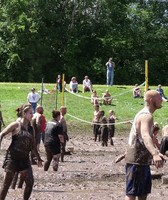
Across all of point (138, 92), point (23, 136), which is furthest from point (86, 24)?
point (23, 136)

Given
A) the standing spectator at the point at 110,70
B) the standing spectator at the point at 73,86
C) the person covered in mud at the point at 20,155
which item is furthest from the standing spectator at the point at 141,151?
the standing spectator at the point at 110,70

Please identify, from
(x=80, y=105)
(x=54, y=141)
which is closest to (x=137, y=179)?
(x=54, y=141)

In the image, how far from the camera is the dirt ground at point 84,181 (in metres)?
12.8

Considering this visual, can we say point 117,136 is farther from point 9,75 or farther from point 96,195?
point 9,75

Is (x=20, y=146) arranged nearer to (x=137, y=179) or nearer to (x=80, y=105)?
(x=137, y=179)

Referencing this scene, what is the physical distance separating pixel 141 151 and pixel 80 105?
26.8 meters

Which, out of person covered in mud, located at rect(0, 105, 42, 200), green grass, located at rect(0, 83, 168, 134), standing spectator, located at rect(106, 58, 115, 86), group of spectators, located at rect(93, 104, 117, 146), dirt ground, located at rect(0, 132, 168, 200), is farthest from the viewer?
standing spectator, located at rect(106, 58, 115, 86)

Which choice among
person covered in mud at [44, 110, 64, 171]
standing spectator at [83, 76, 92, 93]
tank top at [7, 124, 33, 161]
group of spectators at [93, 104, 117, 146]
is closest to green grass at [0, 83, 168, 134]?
standing spectator at [83, 76, 92, 93]

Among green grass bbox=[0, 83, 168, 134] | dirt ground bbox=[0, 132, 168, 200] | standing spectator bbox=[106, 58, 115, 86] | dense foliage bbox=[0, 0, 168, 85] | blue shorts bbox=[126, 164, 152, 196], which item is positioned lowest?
dirt ground bbox=[0, 132, 168, 200]

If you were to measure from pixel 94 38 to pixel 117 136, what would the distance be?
3351 centimetres

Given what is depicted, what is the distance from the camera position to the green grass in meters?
32.1

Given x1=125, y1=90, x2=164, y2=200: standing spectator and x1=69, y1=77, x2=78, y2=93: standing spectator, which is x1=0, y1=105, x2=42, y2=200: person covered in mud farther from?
x1=69, y1=77, x2=78, y2=93: standing spectator

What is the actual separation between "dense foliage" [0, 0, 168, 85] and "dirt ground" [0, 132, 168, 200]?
37.7 metres

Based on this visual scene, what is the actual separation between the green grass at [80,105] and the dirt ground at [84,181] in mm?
10831
